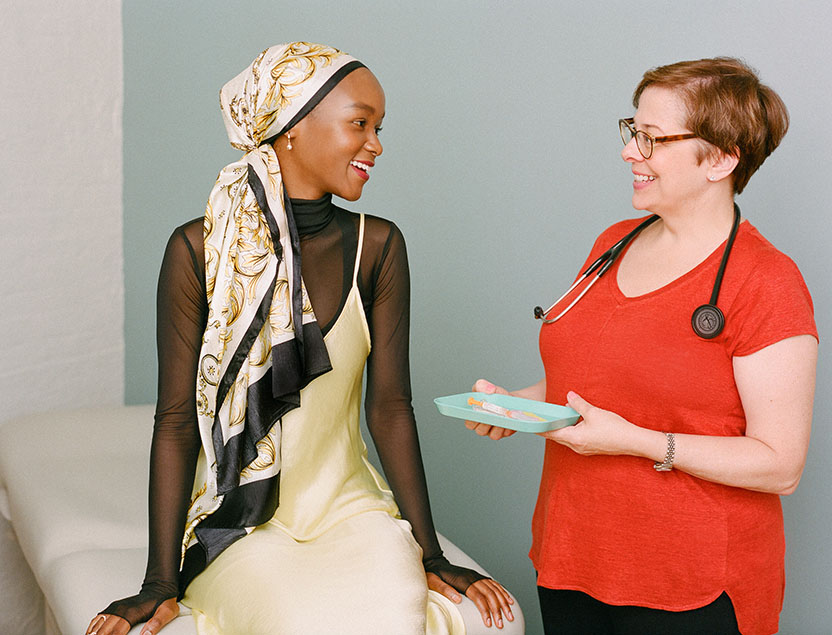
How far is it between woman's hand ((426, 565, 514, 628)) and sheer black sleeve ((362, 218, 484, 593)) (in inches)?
3.3

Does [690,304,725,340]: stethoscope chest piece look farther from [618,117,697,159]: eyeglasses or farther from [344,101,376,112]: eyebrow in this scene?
[344,101,376,112]: eyebrow

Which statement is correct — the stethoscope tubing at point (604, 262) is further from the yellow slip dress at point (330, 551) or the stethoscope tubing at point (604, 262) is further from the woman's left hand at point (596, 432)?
the yellow slip dress at point (330, 551)

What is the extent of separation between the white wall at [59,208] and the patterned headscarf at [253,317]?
147 cm

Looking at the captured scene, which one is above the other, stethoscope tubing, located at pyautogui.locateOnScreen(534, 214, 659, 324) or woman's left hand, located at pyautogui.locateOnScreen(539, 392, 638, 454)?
stethoscope tubing, located at pyautogui.locateOnScreen(534, 214, 659, 324)

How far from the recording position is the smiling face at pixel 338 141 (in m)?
1.70

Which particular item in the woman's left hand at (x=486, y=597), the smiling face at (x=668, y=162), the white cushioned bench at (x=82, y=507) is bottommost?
the white cushioned bench at (x=82, y=507)

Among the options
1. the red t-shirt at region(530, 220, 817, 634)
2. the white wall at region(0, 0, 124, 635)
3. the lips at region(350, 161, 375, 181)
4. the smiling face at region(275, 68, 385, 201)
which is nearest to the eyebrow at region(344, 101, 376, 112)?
the smiling face at region(275, 68, 385, 201)

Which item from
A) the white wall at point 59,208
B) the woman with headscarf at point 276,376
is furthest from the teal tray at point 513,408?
the white wall at point 59,208

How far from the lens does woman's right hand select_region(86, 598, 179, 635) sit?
1.58 meters

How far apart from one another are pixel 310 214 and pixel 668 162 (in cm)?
71

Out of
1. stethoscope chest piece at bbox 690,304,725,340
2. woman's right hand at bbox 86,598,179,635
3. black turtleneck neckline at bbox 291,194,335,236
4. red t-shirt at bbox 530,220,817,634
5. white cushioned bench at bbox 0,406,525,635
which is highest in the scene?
black turtleneck neckline at bbox 291,194,335,236

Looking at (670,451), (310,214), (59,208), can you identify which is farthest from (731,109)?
(59,208)

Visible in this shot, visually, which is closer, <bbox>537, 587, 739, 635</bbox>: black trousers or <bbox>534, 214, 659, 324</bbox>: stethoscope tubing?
<bbox>537, 587, 739, 635</bbox>: black trousers

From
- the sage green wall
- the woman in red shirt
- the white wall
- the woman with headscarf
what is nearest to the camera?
the woman in red shirt
